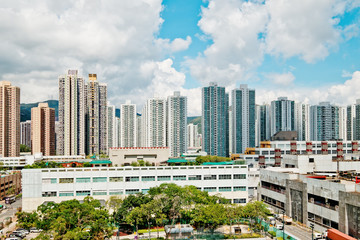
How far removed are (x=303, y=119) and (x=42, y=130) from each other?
461ft

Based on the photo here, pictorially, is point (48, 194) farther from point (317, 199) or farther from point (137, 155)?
point (317, 199)

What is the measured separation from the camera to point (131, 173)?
6475 centimetres

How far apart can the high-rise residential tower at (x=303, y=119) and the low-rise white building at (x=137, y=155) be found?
368 feet

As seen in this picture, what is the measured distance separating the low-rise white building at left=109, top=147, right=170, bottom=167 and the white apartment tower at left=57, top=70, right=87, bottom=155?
64757 mm

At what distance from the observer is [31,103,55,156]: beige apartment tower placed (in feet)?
509

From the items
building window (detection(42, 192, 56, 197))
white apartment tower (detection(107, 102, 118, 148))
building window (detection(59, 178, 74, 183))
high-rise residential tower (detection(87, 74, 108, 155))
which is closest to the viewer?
building window (detection(42, 192, 56, 197))

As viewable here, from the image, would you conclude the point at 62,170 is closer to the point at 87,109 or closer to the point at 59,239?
the point at 59,239

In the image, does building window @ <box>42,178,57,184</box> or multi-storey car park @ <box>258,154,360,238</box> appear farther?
building window @ <box>42,178,57,184</box>

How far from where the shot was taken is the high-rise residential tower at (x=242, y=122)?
523 ft

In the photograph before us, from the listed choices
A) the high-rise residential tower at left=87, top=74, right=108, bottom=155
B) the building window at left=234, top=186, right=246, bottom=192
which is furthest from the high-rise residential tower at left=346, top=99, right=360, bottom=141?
the high-rise residential tower at left=87, top=74, right=108, bottom=155

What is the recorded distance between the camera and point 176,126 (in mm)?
161125

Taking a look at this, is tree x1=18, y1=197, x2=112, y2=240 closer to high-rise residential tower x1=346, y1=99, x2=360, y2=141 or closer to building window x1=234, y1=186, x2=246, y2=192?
building window x1=234, y1=186, x2=246, y2=192

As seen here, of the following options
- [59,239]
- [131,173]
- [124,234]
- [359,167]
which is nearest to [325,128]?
[359,167]

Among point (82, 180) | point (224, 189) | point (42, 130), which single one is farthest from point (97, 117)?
point (224, 189)
